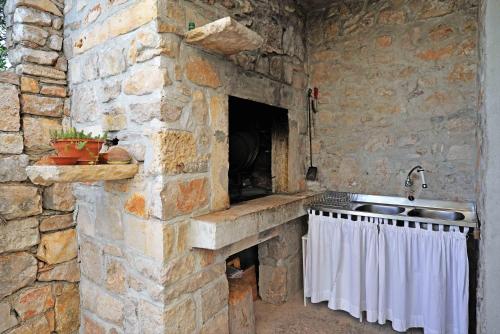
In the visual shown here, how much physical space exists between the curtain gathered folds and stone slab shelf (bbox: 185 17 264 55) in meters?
1.39

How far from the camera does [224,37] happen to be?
147 cm

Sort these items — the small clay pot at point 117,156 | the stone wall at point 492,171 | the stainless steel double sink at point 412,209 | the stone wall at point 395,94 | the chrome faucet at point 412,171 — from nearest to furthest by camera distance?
1. the stone wall at point 492,171
2. the small clay pot at point 117,156
3. the stainless steel double sink at point 412,209
4. the stone wall at point 395,94
5. the chrome faucet at point 412,171

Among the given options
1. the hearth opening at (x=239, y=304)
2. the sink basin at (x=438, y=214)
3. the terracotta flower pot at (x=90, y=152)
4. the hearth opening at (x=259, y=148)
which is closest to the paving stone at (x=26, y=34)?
the terracotta flower pot at (x=90, y=152)

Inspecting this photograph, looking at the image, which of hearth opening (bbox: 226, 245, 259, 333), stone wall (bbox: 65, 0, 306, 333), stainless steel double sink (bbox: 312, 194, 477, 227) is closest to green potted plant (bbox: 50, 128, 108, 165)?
stone wall (bbox: 65, 0, 306, 333)

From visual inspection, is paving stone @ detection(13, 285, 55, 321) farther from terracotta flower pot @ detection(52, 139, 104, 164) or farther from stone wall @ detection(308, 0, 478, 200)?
stone wall @ detection(308, 0, 478, 200)

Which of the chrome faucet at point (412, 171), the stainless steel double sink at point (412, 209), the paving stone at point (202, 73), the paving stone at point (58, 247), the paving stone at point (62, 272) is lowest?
the paving stone at point (62, 272)

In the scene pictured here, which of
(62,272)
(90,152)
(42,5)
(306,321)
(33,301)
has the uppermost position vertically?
(42,5)

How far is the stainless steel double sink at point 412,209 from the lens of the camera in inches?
76.7

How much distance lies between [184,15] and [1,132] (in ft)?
3.96

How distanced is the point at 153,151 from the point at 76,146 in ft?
1.06

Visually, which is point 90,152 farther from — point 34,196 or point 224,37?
point 224,37

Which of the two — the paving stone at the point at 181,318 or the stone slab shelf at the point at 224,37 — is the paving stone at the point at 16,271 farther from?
the stone slab shelf at the point at 224,37

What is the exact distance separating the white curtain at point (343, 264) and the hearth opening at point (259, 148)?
0.49m

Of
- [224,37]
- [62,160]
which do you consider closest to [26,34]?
[62,160]
